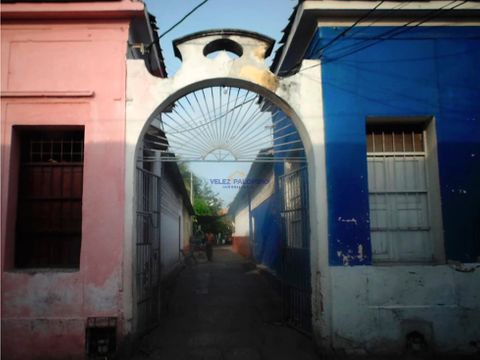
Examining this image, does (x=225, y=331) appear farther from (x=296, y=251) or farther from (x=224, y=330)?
(x=296, y=251)

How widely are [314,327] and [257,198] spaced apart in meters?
9.13

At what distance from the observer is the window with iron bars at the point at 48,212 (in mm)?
5582

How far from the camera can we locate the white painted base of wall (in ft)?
17.0

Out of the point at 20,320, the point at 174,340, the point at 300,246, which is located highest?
the point at 300,246

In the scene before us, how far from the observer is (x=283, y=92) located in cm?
567

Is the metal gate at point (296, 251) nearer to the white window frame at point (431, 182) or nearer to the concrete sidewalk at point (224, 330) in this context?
the concrete sidewalk at point (224, 330)

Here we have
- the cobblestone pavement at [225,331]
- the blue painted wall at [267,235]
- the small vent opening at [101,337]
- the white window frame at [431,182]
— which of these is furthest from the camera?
the blue painted wall at [267,235]

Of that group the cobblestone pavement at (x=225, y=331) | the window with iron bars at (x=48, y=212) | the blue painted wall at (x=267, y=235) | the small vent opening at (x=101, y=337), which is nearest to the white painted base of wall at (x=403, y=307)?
the cobblestone pavement at (x=225, y=331)

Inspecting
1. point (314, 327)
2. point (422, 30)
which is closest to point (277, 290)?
point (314, 327)

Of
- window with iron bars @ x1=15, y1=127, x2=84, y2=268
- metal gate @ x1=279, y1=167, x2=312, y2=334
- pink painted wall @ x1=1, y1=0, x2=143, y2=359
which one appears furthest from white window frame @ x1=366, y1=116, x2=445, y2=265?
window with iron bars @ x1=15, y1=127, x2=84, y2=268

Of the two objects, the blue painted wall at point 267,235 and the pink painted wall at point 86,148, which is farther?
the blue painted wall at point 267,235

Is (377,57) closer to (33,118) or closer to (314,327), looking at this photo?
(314,327)

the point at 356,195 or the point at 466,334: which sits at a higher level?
the point at 356,195

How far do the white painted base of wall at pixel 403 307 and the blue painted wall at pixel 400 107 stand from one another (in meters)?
0.27
